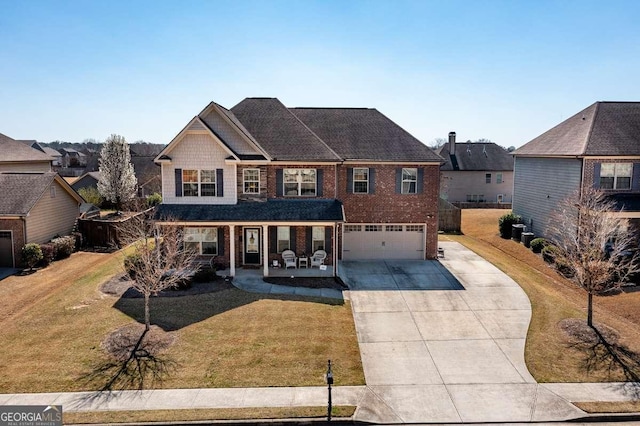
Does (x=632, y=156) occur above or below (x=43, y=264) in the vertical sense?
above

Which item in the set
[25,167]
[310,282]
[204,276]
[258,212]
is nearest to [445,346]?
[310,282]

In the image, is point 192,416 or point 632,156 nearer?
point 192,416

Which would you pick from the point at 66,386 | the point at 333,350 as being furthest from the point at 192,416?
the point at 333,350

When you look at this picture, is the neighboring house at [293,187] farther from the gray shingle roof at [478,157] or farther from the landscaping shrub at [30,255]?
the gray shingle roof at [478,157]

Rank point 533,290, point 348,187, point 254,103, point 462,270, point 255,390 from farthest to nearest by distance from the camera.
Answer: point 254,103 < point 348,187 < point 462,270 < point 533,290 < point 255,390

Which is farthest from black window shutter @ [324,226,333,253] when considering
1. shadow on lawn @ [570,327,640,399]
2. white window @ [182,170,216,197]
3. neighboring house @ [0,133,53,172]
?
neighboring house @ [0,133,53,172]

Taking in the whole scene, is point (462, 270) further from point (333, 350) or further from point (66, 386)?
point (66, 386)

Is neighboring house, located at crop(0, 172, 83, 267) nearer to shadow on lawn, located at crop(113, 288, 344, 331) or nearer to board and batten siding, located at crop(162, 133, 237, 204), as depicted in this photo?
board and batten siding, located at crop(162, 133, 237, 204)
